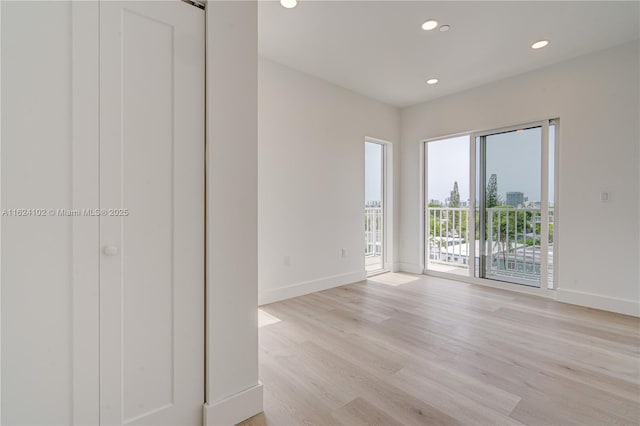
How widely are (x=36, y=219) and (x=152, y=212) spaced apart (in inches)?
13.9

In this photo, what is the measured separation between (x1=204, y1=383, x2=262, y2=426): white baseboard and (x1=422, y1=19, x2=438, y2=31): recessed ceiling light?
3.02 meters

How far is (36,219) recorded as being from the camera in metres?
1.02

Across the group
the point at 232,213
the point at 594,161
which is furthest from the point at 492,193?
the point at 232,213

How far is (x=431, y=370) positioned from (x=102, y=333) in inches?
71.0

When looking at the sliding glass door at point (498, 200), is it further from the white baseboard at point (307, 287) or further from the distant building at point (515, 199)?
the white baseboard at point (307, 287)

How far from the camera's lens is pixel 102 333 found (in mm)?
1127

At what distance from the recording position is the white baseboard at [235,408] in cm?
134

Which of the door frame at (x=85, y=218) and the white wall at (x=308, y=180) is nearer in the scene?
the door frame at (x=85, y=218)

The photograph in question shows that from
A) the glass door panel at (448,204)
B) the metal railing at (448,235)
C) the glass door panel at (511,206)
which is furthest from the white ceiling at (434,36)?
the metal railing at (448,235)

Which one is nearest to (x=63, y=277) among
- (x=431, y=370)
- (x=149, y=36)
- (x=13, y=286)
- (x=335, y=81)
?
(x=13, y=286)

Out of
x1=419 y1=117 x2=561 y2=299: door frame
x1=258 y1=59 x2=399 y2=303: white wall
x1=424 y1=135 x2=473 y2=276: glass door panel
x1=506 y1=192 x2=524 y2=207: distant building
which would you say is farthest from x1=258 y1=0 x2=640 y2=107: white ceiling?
x1=506 y1=192 x2=524 y2=207: distant building

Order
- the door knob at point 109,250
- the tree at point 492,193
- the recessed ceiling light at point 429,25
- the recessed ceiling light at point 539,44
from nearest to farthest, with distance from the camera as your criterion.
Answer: the door knob at point 109,250
the recessed ceiling light at point 429,25
the recessed ceiling light at point 539,44
the tree at point 492,193

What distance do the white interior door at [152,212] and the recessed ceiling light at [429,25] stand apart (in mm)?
2072

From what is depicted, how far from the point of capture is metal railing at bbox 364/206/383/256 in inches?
191
